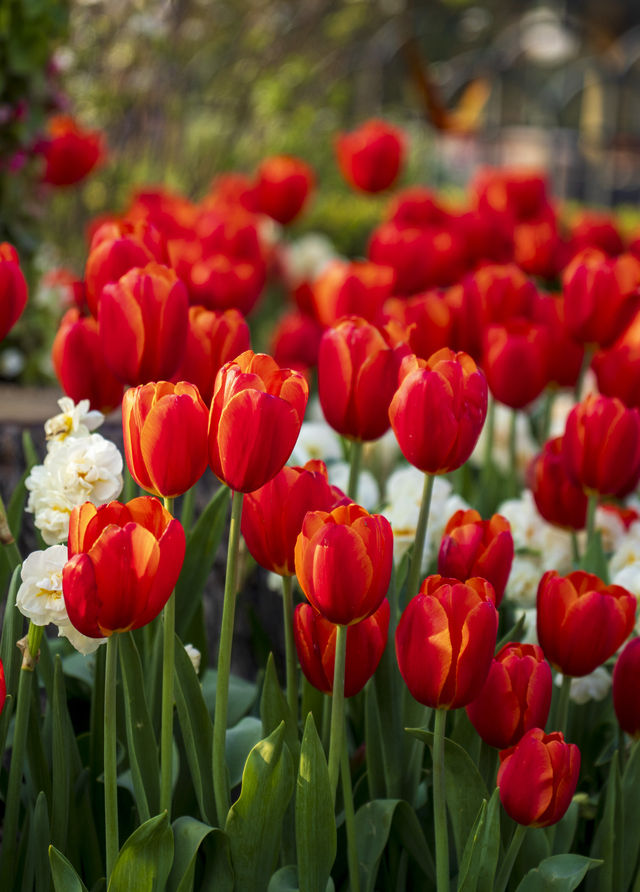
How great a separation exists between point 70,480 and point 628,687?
0.57 meters

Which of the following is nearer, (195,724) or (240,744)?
(195,724)

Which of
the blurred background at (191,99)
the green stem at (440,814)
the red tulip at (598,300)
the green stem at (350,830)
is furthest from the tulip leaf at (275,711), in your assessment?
the blurred background at (191,99)

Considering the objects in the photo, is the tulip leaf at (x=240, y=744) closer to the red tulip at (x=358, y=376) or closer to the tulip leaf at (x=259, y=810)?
the tulip leaf at (x=259, y=810)

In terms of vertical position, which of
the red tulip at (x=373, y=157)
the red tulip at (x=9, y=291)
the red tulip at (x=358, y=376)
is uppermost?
the red tulip at (x=373, y=157)

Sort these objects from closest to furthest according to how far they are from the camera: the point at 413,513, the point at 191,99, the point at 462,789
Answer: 1. the point at 462,789
2. the point at 413,513
3. the point at 191,99

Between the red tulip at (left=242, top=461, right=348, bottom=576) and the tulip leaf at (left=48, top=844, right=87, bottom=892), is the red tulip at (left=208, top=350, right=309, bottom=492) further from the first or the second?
the tulip leaf at (left=48, top=844, right=87, bottom=892)

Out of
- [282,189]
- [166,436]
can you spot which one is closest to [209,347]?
[166,436]

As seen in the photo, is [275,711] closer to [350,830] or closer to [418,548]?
[350,830]

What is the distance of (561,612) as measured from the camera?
1046mm

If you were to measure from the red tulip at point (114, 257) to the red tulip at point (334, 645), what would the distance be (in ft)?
1.52

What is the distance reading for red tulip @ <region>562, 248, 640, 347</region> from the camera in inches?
65.9

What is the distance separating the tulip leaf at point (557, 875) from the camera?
3.26ft

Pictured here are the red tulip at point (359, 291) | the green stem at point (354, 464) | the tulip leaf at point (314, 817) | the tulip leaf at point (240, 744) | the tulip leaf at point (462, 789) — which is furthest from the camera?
the red tulip at point (359, 291)

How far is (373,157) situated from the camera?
3434 mm
